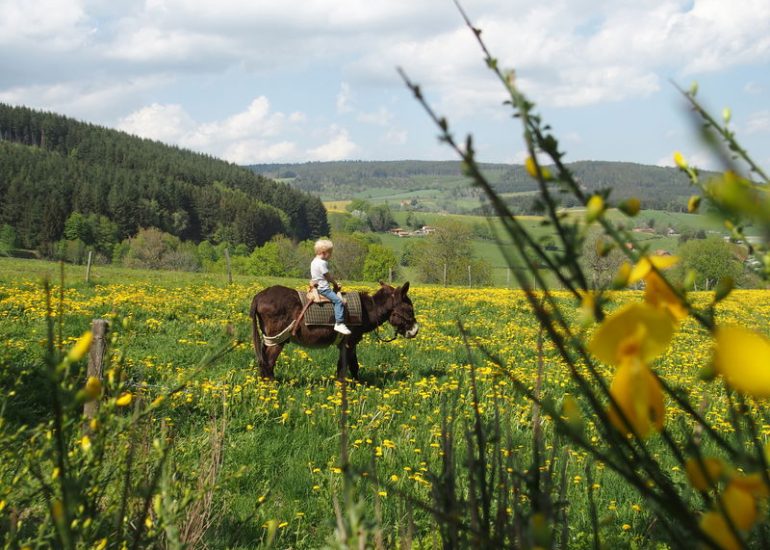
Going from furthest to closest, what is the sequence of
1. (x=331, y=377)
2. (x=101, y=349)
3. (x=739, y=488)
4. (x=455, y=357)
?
(x=455, y=357) → (x=331, y=377) → (x=101, y=349) → (x=739, y=488)

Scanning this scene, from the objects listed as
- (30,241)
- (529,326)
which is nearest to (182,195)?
(30,241)

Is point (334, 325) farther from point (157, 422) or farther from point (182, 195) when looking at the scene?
point (182, 195)

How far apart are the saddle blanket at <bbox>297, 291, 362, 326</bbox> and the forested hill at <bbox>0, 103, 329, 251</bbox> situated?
266 ft

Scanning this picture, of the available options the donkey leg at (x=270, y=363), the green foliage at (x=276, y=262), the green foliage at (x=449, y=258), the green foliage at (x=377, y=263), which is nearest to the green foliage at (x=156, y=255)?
the green foliage at (x=276, y=262)

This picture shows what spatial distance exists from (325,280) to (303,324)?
2.10 feet

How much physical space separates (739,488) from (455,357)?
9.85 meters

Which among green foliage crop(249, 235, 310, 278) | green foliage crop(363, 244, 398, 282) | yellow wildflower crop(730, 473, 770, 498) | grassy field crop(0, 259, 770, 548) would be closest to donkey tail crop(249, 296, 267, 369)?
grassy field crop(0, 259, 770, 548)

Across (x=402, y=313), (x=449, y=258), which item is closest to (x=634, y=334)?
(x=402, y=313)

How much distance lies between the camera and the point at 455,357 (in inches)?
404

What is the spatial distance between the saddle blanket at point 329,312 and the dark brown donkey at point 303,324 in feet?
0.28

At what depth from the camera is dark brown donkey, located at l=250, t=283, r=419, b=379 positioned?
8.08 meters

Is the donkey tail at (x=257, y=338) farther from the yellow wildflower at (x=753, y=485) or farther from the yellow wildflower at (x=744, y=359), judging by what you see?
the yellow wildflower at (x=744, y=359)

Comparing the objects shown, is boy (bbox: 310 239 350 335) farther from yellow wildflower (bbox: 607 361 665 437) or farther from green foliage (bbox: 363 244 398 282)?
green foliage (bbox: 363 244 398 282)

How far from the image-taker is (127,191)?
95562mm
